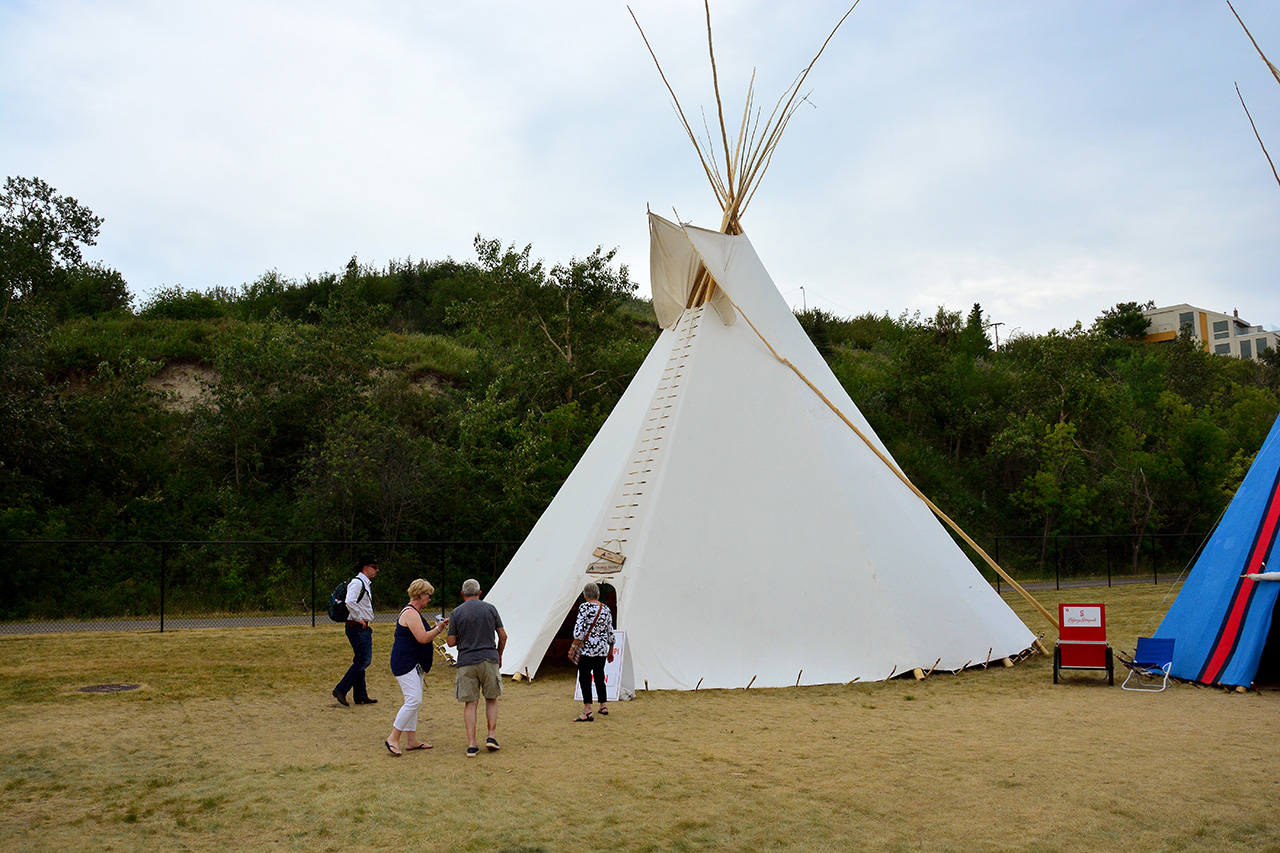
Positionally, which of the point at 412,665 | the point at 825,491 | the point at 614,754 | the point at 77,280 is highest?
the point at 77,280

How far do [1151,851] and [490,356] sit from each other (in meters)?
21.9

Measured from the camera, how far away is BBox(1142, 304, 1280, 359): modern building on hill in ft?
274

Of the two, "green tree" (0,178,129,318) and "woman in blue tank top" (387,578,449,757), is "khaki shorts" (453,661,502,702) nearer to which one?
"woman in blue tank top" (387,578,449,757)

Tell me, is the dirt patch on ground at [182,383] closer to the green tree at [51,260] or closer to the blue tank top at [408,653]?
the green tree at [51,260]

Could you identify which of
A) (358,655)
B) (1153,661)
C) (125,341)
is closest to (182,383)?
(125,341)

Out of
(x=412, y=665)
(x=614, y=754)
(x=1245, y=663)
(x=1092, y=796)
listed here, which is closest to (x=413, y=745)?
(x=412, y=665)

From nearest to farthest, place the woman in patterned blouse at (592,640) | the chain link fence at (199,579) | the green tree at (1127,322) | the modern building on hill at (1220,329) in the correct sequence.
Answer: the woman in patterned blouse at (592,640)
the chain link fence at (199,579)
the green tree at (1127,322)
the modern building on hill at (1220,329)

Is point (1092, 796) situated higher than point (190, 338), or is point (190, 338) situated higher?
point (190, 338)

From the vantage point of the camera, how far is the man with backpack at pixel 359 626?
27.0ft

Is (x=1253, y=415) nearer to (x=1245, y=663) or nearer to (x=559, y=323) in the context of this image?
(x=559, y=323)

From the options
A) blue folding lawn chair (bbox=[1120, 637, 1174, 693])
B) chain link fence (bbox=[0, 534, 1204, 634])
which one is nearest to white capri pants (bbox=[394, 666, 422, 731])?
blue folding lawn chair (bbox=[1120, 637, 1174, 693])

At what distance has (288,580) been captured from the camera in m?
18.9

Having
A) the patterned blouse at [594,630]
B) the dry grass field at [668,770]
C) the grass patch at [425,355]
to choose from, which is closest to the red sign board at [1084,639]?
the dry grass field at [668,770]

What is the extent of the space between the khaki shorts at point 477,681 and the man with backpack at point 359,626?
7.54 feet
